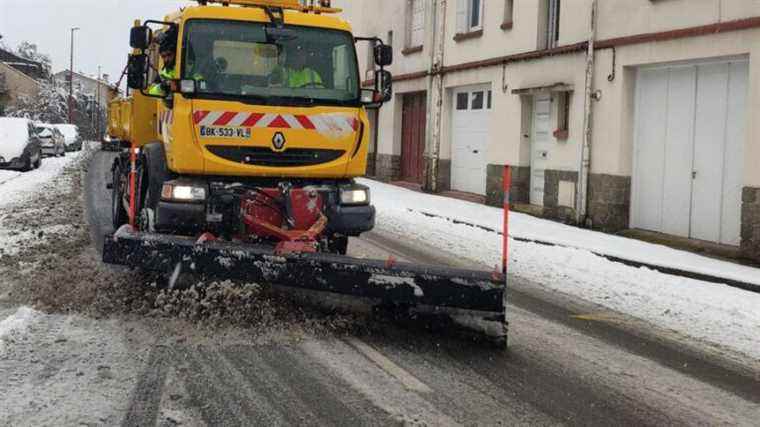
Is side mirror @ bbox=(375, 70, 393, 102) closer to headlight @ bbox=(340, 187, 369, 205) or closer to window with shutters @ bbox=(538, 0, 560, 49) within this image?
headlight @ bbox=(340, 187, 369, 205)

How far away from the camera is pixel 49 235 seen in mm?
11234

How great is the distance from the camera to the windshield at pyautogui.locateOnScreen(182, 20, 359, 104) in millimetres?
7930

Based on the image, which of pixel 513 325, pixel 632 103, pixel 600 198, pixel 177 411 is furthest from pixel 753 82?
pixel 177 411

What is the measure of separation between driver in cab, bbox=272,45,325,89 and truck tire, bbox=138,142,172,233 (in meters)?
1.46

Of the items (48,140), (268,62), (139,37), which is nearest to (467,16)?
(268,62)

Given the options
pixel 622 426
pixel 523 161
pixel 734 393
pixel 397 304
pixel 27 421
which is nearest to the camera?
pixel 27 421

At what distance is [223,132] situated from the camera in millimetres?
7770

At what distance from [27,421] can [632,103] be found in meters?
12.2

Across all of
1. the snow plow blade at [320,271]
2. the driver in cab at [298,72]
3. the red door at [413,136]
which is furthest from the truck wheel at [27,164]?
the snow plow blade at [320,271]

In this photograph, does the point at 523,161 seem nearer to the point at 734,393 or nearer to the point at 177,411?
the point at 734,393

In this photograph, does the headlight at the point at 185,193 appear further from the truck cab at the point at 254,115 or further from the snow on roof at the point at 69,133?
the snow on roof at the point at 69,133

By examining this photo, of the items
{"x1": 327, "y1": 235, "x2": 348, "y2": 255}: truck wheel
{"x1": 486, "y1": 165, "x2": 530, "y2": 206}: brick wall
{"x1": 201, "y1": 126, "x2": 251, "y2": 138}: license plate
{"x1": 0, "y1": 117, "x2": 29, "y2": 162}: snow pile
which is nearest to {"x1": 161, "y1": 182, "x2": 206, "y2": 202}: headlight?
{"x1": 201, "y1": 126, "x2": 251, "y2": 138}: license plate

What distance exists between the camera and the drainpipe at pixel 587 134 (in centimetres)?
1524

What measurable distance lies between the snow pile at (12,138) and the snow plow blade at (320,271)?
21.6 m
